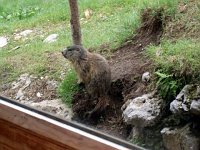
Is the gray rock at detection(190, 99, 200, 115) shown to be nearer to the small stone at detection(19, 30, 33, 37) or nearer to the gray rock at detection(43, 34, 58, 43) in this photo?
the gray rock at detection(43, 34, 58, 43)

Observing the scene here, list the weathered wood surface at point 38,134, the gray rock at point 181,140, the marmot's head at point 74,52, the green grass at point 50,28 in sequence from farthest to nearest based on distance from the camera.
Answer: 1. the marmot's head at point 74,52
2. the green grass at point 50,28
3. the gray rock at point 181,140
4. the weathered wood surface at point 38,134

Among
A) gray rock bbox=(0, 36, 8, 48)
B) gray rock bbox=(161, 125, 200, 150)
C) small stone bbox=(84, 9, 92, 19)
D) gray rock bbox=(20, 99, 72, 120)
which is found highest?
small stone bbox=(84, 9, 92, 19)

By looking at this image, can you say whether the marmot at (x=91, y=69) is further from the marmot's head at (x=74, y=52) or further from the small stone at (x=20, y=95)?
the small stone at (x=20, y=95)

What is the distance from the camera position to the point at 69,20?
5.53 feet

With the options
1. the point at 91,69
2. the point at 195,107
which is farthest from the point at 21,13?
the point at 195,107

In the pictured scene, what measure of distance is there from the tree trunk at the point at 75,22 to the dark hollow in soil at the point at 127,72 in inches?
5.8

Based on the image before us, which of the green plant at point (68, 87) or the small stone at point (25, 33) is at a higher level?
the small stone at point (25, 33)

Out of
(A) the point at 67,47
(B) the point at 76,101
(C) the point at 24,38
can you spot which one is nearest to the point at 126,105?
(B) the point at 76,101

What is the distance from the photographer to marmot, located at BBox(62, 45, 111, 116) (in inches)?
67.7

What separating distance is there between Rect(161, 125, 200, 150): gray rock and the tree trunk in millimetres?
477

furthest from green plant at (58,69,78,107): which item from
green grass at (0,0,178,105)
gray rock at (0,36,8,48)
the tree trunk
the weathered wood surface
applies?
the weathered wood surface

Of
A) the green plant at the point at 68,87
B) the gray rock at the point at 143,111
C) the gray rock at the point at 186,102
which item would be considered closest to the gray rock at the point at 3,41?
the green plant at the point at 68,87

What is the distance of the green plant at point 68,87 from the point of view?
5.42ft

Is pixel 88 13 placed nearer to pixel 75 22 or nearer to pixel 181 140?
pixel 75 22
